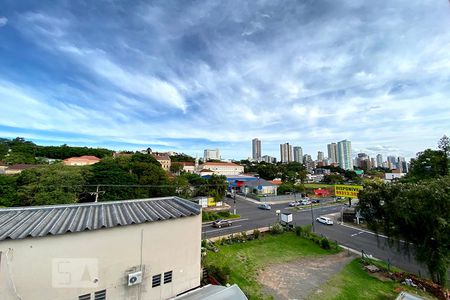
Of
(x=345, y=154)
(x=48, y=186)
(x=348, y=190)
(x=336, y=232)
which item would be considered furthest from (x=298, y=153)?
(x=48, y=186)

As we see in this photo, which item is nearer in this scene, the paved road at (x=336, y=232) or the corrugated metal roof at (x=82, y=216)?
the corrugated metal roof at (x=82, y=216)

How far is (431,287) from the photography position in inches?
458

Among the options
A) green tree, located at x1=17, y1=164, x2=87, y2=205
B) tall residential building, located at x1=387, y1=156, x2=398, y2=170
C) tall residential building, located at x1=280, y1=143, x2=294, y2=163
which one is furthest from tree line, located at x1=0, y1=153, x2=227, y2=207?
tall residential building, located at x1=387, y1=156, x2=398, y2=170

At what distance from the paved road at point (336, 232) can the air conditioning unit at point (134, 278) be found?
1316cm

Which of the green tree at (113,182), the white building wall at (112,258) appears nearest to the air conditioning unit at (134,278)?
the white building wall at (112,258)

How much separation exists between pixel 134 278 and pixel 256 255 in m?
10.9

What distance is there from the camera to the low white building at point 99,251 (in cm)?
583

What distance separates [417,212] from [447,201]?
133 cm

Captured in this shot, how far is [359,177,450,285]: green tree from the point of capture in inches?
424

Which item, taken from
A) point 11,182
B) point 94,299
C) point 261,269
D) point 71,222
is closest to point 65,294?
point 94,299

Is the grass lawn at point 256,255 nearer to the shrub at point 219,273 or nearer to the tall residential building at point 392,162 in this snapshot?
the shrub at point 219,273

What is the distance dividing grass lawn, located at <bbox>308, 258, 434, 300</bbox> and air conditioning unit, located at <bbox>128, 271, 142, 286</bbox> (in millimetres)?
8392

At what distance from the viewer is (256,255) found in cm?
1603

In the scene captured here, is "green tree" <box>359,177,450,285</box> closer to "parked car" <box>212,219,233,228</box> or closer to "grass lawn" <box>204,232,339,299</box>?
"grass lawn" <box>204,232,339,299</box>
